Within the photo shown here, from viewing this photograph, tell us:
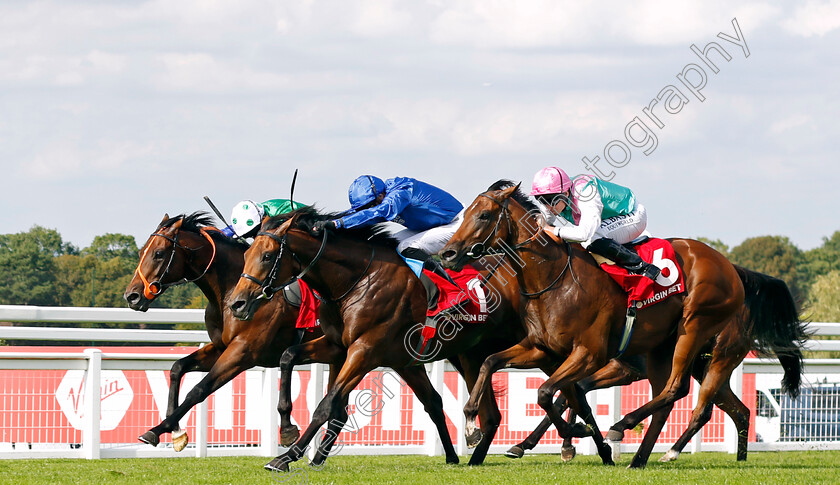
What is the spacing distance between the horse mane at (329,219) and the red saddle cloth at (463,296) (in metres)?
0.37

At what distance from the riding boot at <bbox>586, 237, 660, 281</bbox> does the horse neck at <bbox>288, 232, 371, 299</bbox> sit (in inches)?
61.1

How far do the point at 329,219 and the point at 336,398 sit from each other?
121 centimetres

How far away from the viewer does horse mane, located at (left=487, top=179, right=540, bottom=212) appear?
7.72 meters

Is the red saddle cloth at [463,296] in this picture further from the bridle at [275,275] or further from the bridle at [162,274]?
the bridle at [162,274]

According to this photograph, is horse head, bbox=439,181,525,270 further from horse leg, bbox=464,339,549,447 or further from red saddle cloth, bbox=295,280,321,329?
red saddle cloth, bbox=295,280,321,329

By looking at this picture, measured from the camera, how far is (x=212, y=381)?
7.90 meters

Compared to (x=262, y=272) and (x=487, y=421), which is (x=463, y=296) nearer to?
(x=487, y=421)

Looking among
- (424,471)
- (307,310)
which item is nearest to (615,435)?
(424,471)

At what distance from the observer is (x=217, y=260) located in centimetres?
851

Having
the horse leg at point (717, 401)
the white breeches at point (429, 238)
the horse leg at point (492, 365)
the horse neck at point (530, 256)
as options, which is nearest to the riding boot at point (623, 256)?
the horse neck at point (530, 256)

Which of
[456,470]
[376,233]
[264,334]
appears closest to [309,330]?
[264,334]

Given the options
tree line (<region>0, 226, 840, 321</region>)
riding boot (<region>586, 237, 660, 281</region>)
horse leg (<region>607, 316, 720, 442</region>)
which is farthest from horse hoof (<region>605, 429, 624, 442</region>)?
tree line (<region>0, 226, 840, 321</region>)

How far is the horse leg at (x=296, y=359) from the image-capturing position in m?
7.73

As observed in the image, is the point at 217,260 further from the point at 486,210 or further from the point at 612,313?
the point at 612,313
